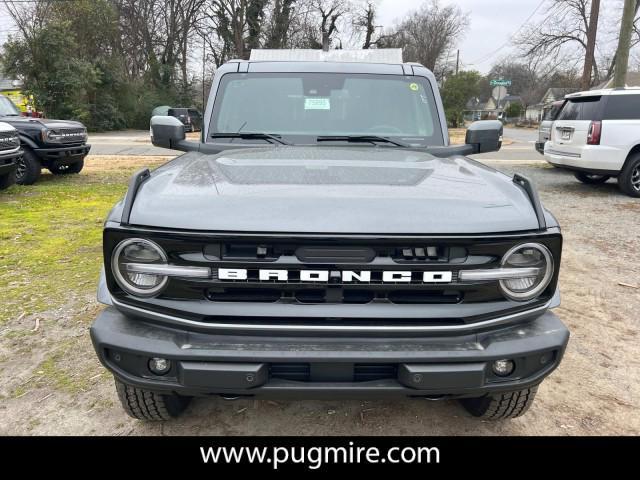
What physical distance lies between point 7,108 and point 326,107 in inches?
373

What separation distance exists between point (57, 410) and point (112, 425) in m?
0.39

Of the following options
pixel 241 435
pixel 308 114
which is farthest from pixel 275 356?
pixel 308 114

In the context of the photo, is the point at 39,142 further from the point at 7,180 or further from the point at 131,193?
the point at 131,193

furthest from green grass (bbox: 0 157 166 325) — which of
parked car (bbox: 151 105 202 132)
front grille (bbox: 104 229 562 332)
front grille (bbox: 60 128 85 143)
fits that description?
front grille (bbox: 104 229 562 332)

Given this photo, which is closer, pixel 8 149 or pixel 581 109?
pixel 8 149

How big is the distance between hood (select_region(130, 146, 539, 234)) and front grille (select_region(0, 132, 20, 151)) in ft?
23.2

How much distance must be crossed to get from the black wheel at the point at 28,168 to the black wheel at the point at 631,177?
11.3 metres

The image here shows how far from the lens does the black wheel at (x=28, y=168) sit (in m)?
9.49

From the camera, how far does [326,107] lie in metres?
3.37

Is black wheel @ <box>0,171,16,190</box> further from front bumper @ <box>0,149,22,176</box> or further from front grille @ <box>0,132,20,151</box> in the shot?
front grille @ <box>0,132,20,151</box>

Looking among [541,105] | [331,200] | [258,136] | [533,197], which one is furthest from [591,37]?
[541,105]

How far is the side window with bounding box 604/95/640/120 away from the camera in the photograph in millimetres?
8875

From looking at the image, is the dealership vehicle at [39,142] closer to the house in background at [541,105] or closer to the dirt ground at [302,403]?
the dirt ground at [302,403]
